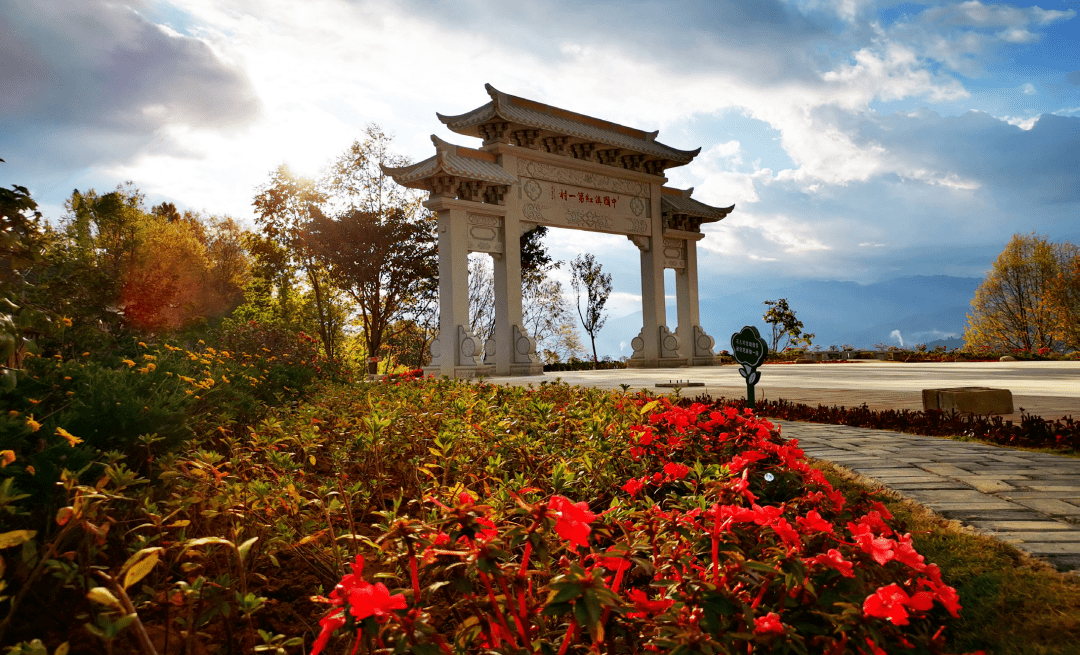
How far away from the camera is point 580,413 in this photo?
10.3 feet

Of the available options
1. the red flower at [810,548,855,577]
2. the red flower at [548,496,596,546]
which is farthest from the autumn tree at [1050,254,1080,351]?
the red flower at [548,496,596,546]

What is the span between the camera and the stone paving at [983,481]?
2.20m

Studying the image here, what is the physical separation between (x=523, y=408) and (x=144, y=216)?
2783 cm

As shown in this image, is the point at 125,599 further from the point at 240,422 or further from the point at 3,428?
the point at 240,422

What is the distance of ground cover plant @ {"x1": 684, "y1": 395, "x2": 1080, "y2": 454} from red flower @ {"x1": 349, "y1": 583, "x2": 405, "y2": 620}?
3559 mm

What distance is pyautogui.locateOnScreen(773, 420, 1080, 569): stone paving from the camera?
2.20 m

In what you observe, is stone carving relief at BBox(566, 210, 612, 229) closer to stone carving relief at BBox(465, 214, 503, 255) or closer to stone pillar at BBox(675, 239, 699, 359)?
stone carving relief at BBox(465, 214, 503, 255)

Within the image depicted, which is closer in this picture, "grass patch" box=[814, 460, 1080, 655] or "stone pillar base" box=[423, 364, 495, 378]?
"grass patch" box=[814, 460, 1080, 655]

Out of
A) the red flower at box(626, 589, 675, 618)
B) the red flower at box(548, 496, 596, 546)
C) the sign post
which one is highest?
the sign post

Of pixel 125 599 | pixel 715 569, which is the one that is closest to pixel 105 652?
pixel 125 599

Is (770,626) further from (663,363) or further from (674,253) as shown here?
(674,253)

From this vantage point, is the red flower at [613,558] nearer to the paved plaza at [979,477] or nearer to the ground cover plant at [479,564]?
the ground cover plant at [479,564]

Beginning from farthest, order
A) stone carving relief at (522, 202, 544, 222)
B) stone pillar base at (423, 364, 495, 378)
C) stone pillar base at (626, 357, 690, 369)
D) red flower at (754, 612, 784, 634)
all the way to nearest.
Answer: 1. stone pillar base at (626, 357, 690, 369)
2. stone carving relief at (522, 202, 544, 222)
3. stone pillar base at (423, 364, 495, 378)
4. red flower at (754, 612, 784, 634)

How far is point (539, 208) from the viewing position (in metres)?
14.9
